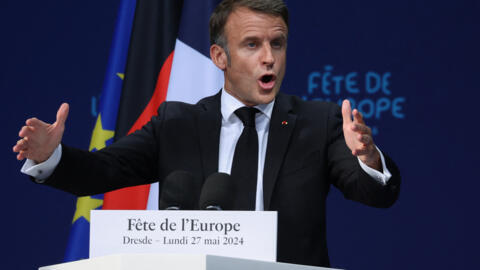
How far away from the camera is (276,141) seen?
85.0 inches

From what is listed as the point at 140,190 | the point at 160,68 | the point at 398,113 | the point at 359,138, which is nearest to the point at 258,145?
the point at 359,138

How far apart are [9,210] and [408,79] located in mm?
2379

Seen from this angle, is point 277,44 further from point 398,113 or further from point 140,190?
point 398,113

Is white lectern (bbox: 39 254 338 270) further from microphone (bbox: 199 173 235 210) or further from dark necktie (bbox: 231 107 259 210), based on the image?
dark necktie (bbox: 231 107 259 210)

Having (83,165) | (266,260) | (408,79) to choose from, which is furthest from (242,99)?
(408,79)

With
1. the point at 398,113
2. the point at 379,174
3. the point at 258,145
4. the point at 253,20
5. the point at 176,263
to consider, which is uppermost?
the point at 398,113

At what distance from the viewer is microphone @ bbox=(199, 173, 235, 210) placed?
4.86 ft

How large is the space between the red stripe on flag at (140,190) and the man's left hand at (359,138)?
1.61m

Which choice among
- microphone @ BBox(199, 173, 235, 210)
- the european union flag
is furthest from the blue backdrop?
microphone @ BBox(199, 173, 235, 210)

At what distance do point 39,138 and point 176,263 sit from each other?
0.71m

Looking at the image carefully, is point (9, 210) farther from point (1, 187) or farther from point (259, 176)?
point (259, 176)

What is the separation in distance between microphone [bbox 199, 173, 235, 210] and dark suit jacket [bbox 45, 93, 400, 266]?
0.54 meters

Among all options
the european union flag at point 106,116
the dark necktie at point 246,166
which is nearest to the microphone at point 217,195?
the dark necktie at point 246,166

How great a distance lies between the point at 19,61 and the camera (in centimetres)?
429
